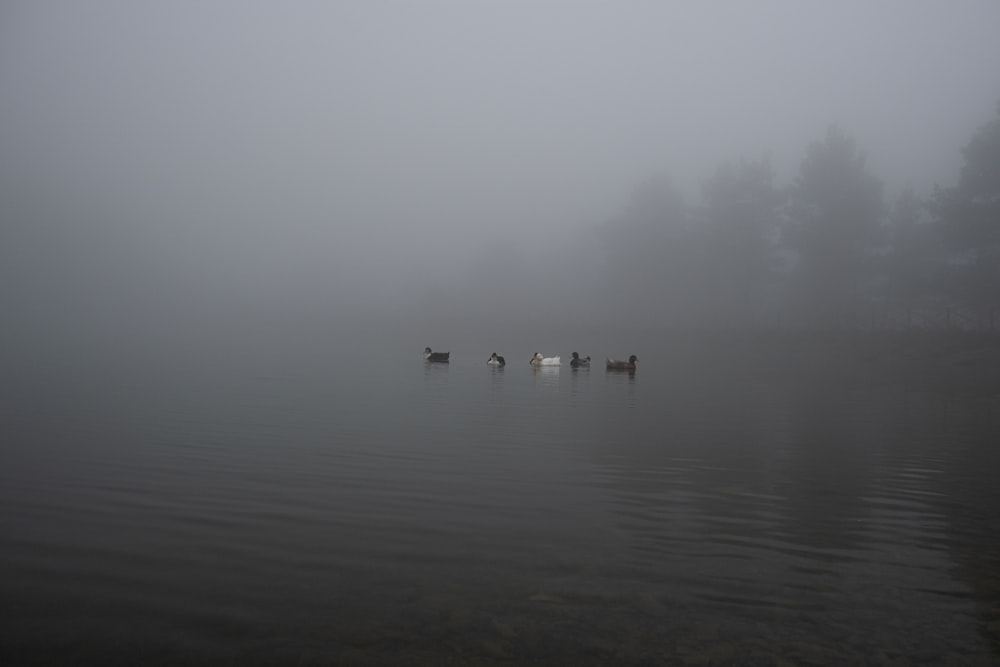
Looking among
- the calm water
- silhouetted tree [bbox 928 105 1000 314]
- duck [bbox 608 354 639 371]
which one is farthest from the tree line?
the calm water

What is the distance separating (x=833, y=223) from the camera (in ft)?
188

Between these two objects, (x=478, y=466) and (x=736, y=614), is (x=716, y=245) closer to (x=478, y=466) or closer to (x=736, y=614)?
(x=478, y=466)

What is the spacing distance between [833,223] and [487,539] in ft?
182

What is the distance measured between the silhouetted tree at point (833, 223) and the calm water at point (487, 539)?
3936 centimetres

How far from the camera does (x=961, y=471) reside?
14.8m

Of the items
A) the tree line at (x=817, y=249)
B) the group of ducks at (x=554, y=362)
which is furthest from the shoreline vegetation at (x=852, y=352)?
the group of ducks at (x=554, y=362)

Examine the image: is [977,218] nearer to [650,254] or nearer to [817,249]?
[817,249]

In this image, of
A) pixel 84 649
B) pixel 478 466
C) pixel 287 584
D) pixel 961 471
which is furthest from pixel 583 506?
pixel 961 471

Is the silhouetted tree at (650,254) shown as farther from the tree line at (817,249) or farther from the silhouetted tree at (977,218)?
the silhouetted tree at (977,218)

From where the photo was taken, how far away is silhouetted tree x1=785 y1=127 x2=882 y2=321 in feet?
188

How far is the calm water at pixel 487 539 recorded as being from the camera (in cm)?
671

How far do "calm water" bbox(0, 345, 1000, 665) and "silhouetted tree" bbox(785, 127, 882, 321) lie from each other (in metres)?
39.4

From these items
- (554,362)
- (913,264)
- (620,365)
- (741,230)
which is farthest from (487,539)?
(741,230)

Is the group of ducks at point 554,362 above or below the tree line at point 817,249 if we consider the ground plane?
below
